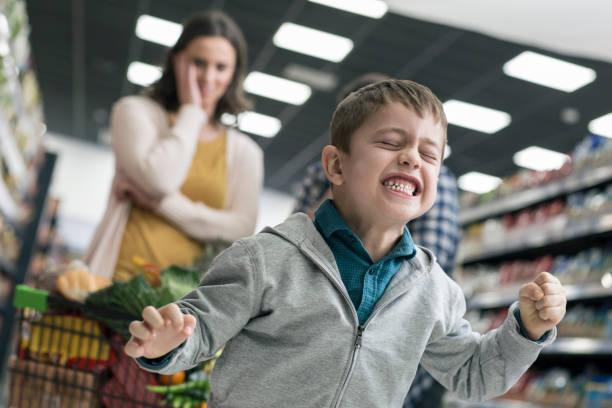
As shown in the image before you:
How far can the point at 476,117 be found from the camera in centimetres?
1038

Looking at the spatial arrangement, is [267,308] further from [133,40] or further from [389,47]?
[133,40]

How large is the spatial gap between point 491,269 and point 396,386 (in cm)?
693

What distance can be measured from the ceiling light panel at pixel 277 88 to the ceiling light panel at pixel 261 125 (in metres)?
0.94

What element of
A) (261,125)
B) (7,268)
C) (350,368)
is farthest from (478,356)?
(261,125)

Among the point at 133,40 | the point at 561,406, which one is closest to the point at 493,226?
the point at 561,406

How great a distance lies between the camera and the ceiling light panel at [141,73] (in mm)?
11047

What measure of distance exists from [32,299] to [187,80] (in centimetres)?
85

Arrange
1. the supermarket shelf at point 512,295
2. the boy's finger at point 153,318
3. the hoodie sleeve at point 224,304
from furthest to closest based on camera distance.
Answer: the supermarket shelf at point 512,295 < the hoodie sleeve at point 224,304 < the boy's finger at point 153,318

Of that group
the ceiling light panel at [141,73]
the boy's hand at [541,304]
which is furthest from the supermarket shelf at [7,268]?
the boy's hand at [541,304]

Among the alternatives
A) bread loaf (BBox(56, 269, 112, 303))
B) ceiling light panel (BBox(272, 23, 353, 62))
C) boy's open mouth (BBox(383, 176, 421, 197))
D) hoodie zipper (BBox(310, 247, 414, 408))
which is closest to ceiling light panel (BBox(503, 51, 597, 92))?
ceiling light panel (BBox(272, 23, 353, 62))

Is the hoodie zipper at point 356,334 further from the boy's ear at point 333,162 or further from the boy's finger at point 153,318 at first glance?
the boy's finger at point 153,318

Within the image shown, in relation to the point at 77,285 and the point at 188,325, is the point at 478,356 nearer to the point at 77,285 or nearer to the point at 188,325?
the point at 188,325

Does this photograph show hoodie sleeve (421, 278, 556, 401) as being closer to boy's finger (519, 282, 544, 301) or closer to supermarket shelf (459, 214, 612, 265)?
boy's finger (519, 282, 544, 301)

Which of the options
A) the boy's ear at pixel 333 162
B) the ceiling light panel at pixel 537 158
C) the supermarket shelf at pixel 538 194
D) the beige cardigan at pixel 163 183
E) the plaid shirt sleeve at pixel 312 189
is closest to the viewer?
the boy's ear at pixel 333 162
